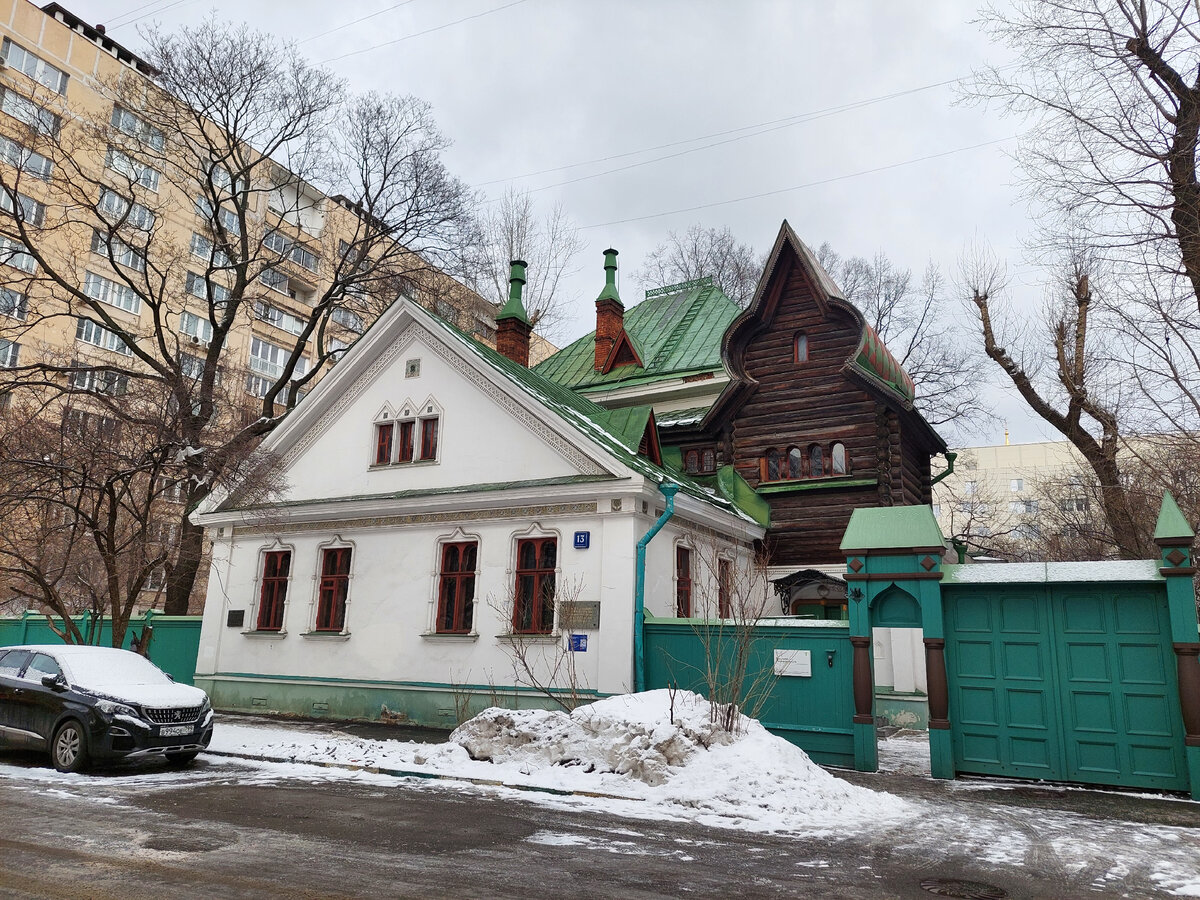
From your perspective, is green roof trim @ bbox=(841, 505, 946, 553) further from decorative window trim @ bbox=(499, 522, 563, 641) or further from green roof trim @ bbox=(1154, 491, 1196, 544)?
decorative window trim @ bbox=(499, 522, 563, 641)

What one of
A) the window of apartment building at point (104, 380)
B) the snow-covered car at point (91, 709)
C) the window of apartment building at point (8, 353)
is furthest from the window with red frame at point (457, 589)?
the window of apartment building at point (8, 353)

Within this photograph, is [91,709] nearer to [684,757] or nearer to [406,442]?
[684,757]

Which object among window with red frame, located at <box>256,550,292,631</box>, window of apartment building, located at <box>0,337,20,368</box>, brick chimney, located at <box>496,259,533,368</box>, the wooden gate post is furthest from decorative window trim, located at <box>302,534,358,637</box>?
window of apartment building, located at <box>0,337,20,368</box>

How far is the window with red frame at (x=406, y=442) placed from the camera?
17.2m

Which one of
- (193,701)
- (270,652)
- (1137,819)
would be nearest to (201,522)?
(270,652)

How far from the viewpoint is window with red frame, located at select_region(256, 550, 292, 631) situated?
1783 cm

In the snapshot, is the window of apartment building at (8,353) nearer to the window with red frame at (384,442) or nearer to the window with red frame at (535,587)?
the window with red frame at (384,442)

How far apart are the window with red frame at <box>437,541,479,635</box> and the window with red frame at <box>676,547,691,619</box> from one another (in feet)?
12.7

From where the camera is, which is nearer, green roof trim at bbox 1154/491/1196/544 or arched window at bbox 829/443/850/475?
green roof trim at bbox 1154/491/1196/544

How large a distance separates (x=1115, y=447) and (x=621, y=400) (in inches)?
494

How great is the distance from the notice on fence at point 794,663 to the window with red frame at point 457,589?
5895 millimetres

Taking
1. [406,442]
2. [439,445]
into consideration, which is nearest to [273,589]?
[406,442]

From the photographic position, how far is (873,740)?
1149 centimetres

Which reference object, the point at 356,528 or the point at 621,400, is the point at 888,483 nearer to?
the point at 621,400
